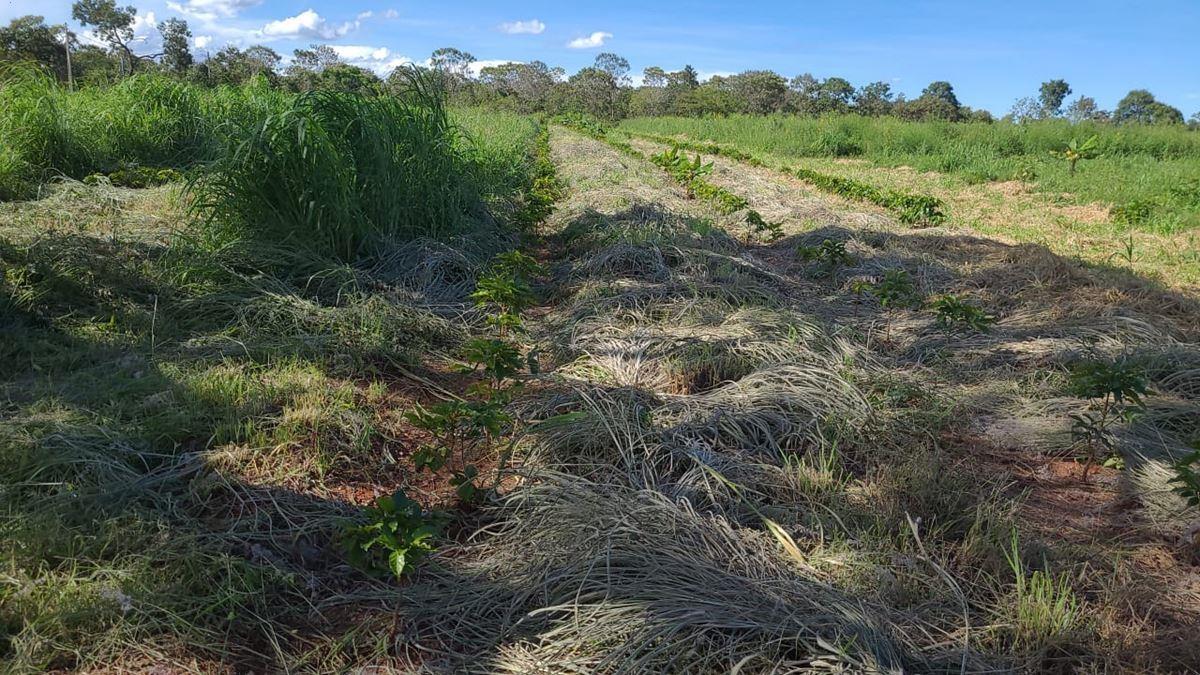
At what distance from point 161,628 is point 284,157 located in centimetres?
312

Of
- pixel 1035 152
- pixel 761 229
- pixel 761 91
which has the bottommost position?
pixel 761 229

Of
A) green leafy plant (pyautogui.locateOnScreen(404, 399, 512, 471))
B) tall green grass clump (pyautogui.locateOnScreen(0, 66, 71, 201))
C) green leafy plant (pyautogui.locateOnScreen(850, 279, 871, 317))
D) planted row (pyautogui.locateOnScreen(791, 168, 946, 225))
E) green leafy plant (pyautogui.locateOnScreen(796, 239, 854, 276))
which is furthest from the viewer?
planted row (pyautogui.locateOnScreen(791, 168, 946, 225))

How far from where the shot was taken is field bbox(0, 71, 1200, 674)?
171 centimetres

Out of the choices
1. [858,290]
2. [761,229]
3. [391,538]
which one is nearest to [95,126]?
[761,229]

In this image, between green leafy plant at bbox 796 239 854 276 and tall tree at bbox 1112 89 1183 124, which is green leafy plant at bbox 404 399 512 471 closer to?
green leafy plant at bbox 796 239 854 276

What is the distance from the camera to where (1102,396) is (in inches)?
102

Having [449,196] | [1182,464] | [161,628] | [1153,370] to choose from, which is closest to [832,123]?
[449,196]

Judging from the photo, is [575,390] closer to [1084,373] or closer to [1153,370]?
[1084,373]

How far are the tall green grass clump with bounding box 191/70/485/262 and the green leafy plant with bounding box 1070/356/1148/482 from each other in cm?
371

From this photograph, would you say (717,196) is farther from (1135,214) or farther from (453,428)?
(453,428)

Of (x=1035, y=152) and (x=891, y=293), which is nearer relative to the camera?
(x=891, y=293)

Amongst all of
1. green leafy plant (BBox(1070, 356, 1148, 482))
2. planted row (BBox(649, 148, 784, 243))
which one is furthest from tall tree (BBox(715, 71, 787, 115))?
green leafy plant (BBox(1070, 356, 1148, 482))

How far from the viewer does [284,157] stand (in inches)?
163

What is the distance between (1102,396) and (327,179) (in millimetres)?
3845
